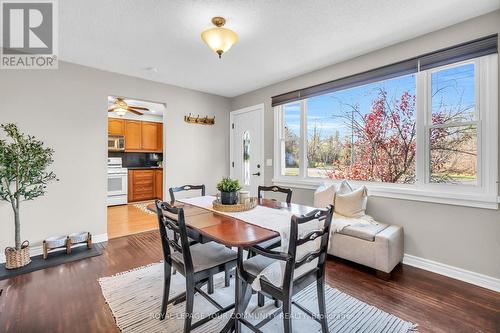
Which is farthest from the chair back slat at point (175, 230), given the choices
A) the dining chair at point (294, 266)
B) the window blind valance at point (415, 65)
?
the window blind valance at point (415, 65)

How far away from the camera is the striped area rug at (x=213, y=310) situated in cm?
175

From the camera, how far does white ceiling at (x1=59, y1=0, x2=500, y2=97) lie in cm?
207

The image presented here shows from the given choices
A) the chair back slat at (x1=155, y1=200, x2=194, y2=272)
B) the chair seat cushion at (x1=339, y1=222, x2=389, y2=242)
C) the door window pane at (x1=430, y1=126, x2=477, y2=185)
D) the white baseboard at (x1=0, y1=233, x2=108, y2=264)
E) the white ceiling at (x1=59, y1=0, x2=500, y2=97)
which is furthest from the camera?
the white baseboard at (x1=0, y1=233, x2=108, y2=264)

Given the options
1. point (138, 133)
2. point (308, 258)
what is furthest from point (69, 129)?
point (308, 258)

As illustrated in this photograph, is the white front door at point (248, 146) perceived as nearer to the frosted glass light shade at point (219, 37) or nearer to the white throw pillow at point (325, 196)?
the white throw pillow at point (325, 196)

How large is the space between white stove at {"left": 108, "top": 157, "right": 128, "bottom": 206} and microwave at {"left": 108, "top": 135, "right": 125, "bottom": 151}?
11.6 inches

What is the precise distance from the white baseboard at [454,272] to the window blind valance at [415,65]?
2.09m

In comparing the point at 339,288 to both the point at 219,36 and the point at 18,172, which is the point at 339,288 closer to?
the point at 219,36

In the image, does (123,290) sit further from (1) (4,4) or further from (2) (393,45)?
(2) (393,45)

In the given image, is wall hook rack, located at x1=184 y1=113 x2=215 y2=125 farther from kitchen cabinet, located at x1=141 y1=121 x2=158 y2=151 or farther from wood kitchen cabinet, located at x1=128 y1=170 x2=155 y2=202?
wood kitchen cabinet, located at x1=128 y1=170 x2=155 y2=202

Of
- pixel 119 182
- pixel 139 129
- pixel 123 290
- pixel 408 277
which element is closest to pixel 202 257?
pixel 123 290

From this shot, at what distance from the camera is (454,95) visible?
97.8 inches

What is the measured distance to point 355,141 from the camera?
10.9ft

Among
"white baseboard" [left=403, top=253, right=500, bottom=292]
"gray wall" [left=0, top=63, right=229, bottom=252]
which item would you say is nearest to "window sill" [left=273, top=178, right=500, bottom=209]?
"white baseboard" [left=403, top=253, right=500, bottom=292]
